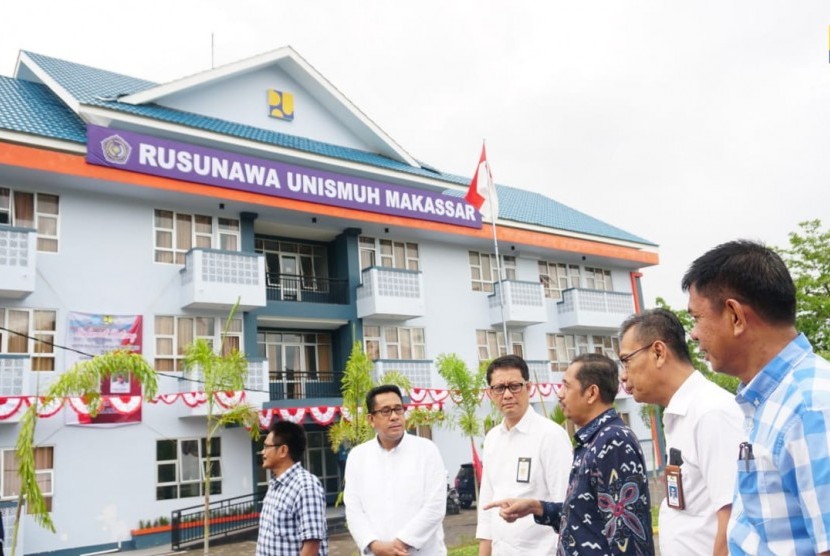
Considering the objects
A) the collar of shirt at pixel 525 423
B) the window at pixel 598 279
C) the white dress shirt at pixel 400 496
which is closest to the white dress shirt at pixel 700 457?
the collar of shirt at pixel 525 423

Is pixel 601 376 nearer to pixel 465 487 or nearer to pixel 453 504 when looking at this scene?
pixel 453 504

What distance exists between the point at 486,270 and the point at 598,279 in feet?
19.4

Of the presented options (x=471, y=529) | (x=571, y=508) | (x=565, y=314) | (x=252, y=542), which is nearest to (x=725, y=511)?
(x=571, y=508)

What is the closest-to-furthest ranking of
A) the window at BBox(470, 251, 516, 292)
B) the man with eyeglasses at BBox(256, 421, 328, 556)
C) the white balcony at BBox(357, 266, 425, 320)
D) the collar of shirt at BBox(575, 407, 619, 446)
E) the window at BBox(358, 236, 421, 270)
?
the collar of shirt at BBox(575, 407, 619, 446), the man with eyeglasses at BBox(256, 421, 328, 556), the white balcony at BBox(357, 266, 425, 320), the window at BBox(358, 236, 421, 270), the window at BBox(470, 251, 516, 292)

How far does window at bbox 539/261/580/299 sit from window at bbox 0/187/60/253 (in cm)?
1600

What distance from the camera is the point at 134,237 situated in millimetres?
16500

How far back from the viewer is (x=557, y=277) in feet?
85.8

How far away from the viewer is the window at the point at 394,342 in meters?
20.6

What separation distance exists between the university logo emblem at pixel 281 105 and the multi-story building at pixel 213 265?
6 centimetres

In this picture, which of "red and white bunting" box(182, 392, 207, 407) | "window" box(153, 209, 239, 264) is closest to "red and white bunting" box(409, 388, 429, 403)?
"red and white bunting" box(182, 392, 207, 407)

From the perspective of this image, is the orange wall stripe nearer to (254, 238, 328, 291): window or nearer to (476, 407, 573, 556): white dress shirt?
(254, 238, 328, 291): window

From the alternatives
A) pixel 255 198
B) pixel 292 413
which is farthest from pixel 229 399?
pixel 255 198

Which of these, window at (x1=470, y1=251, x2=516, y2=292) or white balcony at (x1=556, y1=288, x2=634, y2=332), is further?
white balcony at (x1=556, y1=288, x2=634, y2=332)

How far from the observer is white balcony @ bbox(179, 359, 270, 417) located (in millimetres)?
15923
